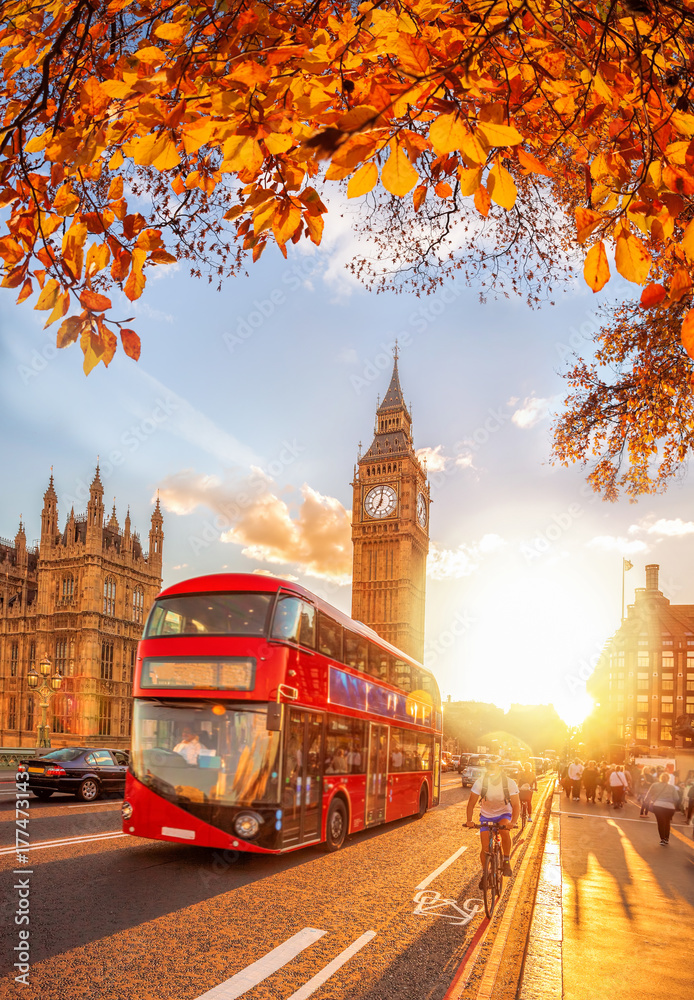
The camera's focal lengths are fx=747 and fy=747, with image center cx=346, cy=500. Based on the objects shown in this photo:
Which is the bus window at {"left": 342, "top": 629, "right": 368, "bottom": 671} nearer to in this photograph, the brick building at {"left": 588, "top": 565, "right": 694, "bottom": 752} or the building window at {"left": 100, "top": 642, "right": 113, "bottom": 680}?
the building window at {"left": 100, "top": 642, "right": 113, "bottom": 680}

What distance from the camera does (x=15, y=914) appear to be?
22.7ft

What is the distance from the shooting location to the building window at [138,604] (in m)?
62.7

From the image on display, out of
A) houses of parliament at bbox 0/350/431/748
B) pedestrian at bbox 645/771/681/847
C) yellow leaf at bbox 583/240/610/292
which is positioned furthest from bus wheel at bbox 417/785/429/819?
houses of parliament at bbox 0/350/431/748

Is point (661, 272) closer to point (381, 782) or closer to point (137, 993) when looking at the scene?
point (137, 993)

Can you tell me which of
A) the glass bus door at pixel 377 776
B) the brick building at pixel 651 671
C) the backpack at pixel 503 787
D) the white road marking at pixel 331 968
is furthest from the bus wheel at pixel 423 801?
the brick building at pixel 651 671

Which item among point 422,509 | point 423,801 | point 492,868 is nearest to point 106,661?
point 423,801

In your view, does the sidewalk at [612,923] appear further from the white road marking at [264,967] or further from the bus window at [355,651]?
the bus window at [355,651]

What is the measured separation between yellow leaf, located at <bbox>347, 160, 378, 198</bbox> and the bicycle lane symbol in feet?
25.0

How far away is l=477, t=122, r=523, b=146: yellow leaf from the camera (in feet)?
9.98

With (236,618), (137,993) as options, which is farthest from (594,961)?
(236,618)

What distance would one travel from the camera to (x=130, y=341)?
388 cm

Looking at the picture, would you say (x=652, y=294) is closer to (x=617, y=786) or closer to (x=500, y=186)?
(x=500, y=186)

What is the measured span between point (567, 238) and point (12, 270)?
5.20 m

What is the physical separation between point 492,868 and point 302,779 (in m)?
3.25
